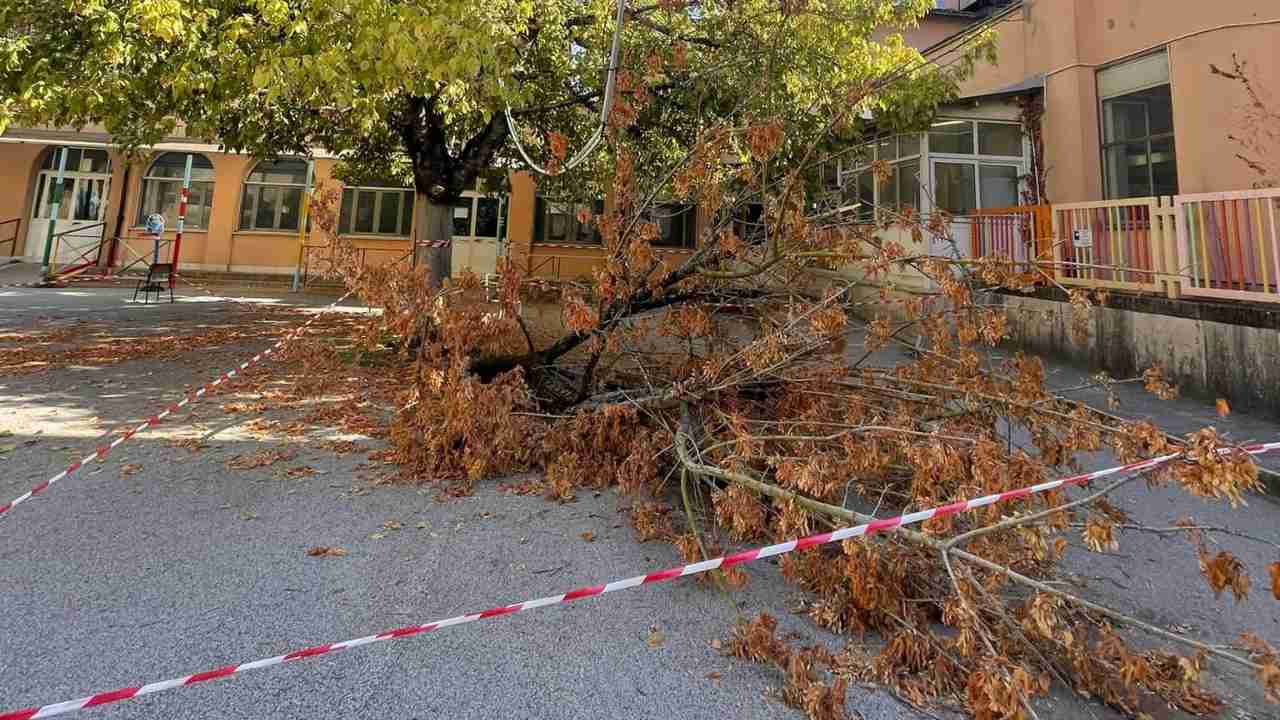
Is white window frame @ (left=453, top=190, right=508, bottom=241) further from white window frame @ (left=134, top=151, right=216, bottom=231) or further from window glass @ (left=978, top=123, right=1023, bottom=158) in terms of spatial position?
window glass @ (left=978, top=123, right=1023, bottom=158)

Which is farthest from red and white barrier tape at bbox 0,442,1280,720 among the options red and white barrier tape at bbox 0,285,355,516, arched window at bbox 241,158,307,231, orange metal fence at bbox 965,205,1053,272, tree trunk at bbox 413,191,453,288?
arched window at bbox 241,158,307,231

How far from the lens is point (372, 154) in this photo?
12555 millimetres

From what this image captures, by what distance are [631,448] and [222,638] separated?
2.46 meters

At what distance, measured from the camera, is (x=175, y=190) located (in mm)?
22156

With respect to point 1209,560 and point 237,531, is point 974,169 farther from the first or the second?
point 237,531

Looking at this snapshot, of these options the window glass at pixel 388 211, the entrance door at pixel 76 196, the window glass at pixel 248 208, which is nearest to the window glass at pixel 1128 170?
the window glass at pixel 388 211

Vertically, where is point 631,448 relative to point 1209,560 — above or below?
below

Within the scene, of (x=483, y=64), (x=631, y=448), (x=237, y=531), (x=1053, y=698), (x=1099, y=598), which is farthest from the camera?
(x=483, y=64)

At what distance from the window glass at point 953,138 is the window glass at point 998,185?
1.84 feet

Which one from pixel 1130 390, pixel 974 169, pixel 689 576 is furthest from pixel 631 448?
pixel 974 169

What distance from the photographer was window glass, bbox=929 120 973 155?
12.8m

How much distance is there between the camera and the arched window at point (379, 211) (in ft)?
74.0

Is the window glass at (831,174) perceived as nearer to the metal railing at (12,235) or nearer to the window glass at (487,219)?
the window glass at (487,219)

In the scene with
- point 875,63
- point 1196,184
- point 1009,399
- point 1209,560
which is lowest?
point 1209,560
